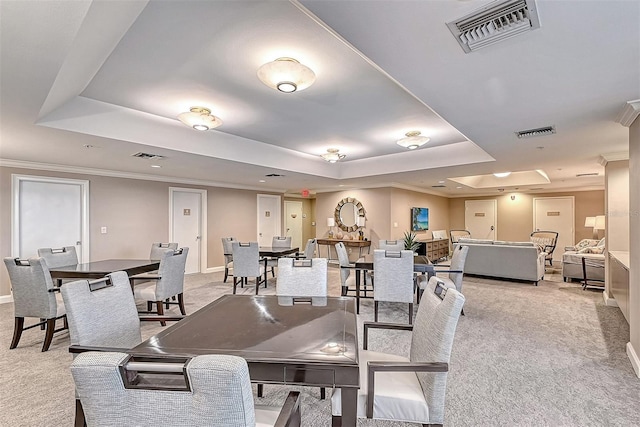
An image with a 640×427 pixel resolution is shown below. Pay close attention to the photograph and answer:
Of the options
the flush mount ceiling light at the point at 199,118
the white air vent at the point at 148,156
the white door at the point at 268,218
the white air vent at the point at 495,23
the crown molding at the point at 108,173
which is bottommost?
the white door at the point at 268,218

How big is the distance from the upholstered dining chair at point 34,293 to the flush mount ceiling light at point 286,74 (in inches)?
114

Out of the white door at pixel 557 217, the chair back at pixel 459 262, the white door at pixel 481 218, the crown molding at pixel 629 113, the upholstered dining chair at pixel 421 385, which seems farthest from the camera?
the white door at pixel 481 218

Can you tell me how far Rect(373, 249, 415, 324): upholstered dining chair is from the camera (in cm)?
374

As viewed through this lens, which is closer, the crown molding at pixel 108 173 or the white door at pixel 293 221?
the crown molding at pixel 108 173

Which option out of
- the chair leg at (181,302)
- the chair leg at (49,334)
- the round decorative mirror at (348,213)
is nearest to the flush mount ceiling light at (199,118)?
the chair leg at (181,302)

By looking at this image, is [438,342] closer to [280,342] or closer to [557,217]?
[280,342]

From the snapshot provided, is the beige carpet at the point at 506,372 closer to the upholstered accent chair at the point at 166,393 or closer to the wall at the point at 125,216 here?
the upholstered accent chair at the point at 166,393

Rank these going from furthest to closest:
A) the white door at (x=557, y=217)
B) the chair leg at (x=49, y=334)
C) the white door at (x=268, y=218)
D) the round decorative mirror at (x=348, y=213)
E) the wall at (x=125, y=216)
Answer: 1. the white door at (x=557, y=217)
2. the white door at (x=268, y=218)
3. the round decorative mirror at (x=348, y=213)
4. the wall at (x=125, y=216)
5. the chair leg at (x=49, y=334)

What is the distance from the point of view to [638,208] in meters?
2.76

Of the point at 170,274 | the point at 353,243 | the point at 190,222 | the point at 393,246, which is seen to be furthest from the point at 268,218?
the point at 170,274

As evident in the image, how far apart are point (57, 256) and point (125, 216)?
223cm

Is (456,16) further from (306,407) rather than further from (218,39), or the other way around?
(306,407)

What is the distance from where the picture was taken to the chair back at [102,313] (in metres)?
1.66

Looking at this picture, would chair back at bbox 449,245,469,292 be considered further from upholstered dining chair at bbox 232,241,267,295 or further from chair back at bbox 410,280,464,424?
upholstered dining chair at bbox 232,241,267,295
